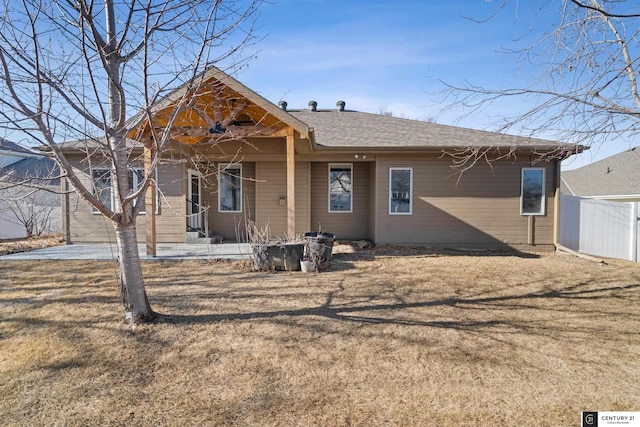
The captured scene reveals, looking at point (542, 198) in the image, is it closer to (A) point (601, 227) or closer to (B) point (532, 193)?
(B) point (532, 193)

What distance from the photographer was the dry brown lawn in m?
2.61

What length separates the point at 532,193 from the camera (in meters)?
10.2

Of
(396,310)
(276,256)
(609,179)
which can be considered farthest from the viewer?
(609,179)

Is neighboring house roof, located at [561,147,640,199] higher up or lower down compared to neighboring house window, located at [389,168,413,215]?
higher up

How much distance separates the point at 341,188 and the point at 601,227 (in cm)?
782

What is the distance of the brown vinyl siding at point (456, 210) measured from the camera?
10.2m

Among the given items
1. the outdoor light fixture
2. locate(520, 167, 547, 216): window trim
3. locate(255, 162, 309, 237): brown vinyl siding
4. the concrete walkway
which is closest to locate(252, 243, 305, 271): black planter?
the concrete walkway

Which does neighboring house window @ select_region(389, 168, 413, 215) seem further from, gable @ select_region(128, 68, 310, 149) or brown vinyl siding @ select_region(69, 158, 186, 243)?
brown vinyl siding @ select_region(69, 158, 186, 243)

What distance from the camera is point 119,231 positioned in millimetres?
4027

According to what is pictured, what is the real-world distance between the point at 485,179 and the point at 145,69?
948cm

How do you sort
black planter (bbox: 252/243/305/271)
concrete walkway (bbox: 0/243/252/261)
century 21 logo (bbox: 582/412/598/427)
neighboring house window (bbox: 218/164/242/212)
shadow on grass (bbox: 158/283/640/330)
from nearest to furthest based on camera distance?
century 21 logo (bbox: 582/412/598/427)
shadow on grass (bbox: 158/283/640/330)
black planter (bbox: 252/243/305/271)
concrete walkway (bbox: 0/243/252/261)
neighboring house window (bbox: 218/164/242/212)

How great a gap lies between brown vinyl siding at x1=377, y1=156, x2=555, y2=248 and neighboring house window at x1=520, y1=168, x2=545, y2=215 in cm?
18

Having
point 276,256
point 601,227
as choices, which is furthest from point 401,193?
point 601,227

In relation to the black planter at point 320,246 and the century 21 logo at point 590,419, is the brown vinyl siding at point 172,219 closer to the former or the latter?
the black planter at point 320,246
